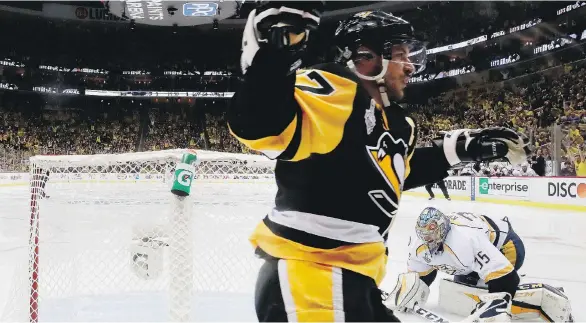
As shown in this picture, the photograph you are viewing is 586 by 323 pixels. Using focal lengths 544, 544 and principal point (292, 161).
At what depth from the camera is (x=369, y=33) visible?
1038 millimetres

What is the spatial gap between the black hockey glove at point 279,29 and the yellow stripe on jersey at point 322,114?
0.34 feet

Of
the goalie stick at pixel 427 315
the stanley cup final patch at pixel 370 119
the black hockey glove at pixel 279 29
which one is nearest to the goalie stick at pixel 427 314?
the goalie stick at pixel 427 315

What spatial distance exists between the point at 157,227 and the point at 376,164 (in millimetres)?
1591

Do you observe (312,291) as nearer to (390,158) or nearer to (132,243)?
(390,158)

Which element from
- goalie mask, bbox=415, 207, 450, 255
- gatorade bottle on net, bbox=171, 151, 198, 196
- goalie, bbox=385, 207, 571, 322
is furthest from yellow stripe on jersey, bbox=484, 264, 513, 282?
gatorade bottle on net, bbox=171, 151, 198, 196

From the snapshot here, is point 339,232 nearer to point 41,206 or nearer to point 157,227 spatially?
point 157,227

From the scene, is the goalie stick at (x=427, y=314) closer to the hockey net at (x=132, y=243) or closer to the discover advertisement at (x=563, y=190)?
the hockey net at (x=132, y=243)

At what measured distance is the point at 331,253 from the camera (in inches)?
37.0

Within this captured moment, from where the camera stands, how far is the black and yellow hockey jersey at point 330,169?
83 centimetres

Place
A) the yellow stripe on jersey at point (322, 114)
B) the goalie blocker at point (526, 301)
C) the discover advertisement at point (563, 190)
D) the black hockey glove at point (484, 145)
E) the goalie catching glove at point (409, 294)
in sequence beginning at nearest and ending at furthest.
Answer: the yellow stripe on jersey at point (322, 114) → the black hockey glove at point (484, 145) → the goalie blocker at point (526, 301) → the goalie catching glove at point (409, 294) → the discover advertisement at point (563, 190)

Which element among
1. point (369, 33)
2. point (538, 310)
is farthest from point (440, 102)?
point (369, 33)

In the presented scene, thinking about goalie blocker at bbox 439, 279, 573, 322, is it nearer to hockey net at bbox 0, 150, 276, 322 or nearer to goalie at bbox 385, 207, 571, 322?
goalie at bbox 385, 207, 571, 322

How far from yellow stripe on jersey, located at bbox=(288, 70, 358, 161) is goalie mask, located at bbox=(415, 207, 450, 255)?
1873 mm

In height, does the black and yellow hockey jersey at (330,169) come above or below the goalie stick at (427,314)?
above
